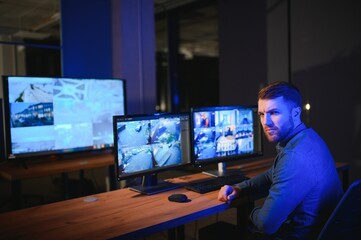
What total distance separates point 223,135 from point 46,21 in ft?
17.2

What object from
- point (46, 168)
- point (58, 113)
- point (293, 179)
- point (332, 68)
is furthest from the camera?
point (332, 68)

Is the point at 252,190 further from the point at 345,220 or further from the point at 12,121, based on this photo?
the point at 12,121

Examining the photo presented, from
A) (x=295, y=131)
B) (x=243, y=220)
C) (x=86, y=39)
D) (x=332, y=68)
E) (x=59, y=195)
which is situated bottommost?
(x=59, y=195)

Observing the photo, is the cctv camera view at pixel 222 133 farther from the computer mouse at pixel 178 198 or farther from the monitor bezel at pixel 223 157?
the computer mouse at pixel 178 198

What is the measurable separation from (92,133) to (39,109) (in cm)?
52

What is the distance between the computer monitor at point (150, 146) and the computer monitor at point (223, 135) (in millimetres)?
82

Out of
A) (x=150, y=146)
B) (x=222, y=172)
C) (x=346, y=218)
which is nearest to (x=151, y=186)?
(x=150, y=146)

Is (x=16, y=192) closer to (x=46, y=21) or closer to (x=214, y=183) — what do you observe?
(x=214, y=183)

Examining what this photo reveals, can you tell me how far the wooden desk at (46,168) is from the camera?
2.60 meters

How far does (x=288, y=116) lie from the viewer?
1730mm

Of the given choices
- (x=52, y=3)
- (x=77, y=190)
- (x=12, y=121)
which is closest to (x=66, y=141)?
(x=12, y=121)

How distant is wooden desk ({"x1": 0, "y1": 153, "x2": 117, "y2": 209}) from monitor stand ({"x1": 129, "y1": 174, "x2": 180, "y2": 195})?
81 cm

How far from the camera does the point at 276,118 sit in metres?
1.76

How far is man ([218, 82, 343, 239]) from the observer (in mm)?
1564
